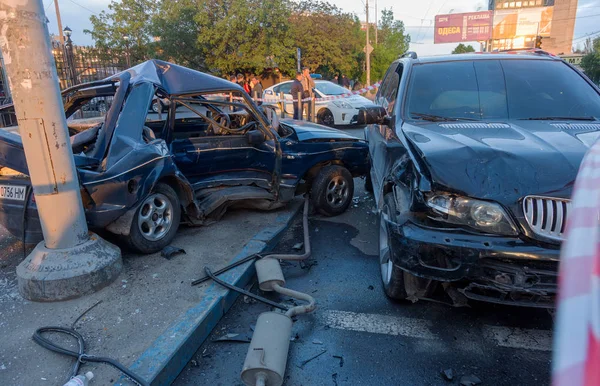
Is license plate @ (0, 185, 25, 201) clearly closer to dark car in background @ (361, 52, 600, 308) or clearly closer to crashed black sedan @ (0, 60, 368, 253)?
crashed black sedan @ (0, 60, 368, 253)

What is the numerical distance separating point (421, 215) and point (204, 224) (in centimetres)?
286

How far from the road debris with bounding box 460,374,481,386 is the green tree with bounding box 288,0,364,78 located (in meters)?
27.6

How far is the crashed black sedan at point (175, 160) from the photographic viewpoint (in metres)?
3.55

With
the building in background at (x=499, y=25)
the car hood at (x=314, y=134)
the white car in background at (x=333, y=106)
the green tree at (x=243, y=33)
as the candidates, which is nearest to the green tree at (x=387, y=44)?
the building in background at (x=499, y=25)

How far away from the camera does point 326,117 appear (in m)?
13.9

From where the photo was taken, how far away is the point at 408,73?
169 inches

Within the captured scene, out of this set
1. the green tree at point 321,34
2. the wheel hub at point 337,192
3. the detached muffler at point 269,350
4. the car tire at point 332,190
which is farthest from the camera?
the green tree at point 321,34

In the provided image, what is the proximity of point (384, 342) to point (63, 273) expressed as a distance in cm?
242

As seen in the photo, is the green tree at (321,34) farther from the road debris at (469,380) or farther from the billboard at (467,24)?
the billboard at (467,24)

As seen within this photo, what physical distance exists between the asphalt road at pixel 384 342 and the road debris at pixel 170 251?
85 centimetres

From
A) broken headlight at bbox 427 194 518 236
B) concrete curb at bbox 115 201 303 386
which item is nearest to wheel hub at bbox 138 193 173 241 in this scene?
concrete curb at bbox 115 201 303 386

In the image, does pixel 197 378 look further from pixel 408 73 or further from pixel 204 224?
pixel 408 73

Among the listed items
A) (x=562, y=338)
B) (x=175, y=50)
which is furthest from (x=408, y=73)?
(x=175, y=50)

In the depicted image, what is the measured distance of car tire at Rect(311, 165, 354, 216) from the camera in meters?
5.45
